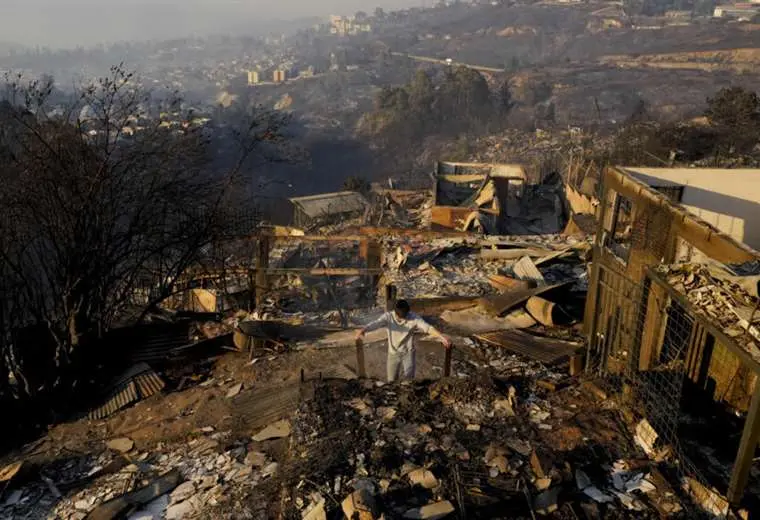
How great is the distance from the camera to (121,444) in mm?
5441

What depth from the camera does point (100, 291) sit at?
7.34m

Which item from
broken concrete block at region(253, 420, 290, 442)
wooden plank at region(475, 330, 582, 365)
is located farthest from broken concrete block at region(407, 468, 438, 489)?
wooden plank at region(475, 330, 582, 365)

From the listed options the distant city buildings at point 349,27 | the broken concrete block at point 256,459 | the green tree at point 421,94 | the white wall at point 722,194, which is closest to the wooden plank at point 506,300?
the white wall at point 722,194

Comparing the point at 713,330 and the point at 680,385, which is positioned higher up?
the point at 713,330

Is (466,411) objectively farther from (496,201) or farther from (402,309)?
(496,201)

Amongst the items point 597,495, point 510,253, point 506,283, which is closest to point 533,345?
point 506,283

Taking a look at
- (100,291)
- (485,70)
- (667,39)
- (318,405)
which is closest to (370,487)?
(318,405)

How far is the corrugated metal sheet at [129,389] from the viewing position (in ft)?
20.9

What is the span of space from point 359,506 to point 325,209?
54.9 feet

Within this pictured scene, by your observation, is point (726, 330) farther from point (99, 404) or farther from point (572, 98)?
point (572, 98)

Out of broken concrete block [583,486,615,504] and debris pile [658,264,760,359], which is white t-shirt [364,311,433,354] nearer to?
broken concrete block [583,486,615,504]

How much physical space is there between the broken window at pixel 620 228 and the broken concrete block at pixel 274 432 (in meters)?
4.06

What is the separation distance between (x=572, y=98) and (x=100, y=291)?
5360 cm

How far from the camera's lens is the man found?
16.9 feet
